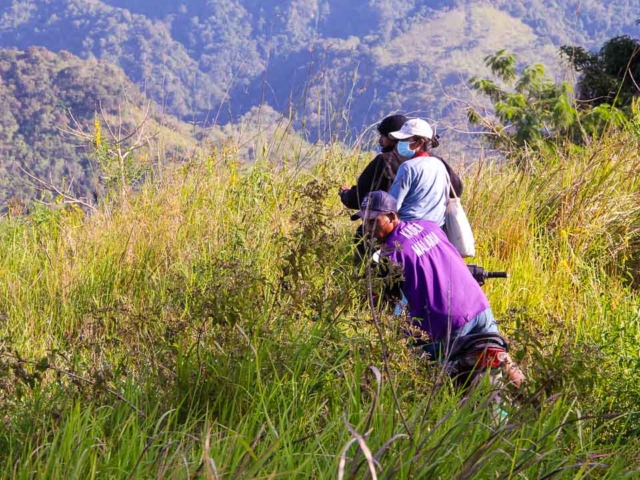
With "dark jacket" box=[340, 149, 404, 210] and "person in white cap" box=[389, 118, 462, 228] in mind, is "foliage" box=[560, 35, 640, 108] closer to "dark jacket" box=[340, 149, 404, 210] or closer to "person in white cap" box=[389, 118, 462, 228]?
"dark jacket" box=[340, 149, 404, 210]

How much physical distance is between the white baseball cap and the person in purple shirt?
1.34 m

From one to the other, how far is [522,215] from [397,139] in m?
1.15

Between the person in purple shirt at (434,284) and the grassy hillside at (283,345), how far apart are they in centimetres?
18

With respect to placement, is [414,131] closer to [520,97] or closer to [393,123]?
[393,123]

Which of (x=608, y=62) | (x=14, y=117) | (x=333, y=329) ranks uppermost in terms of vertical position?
(x=333, y=329)

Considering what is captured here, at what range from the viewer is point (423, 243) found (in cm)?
375

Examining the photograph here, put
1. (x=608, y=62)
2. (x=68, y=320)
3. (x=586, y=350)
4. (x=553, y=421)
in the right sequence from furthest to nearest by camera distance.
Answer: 1. (x=608, y=62)
2. (x=68, y=320)
3. (x=586, y=350)
4. (x=553, y=421)

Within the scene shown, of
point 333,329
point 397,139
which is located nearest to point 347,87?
point 397,139

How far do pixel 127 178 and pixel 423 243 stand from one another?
116 inches

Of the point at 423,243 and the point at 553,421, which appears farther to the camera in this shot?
the point at 423,243

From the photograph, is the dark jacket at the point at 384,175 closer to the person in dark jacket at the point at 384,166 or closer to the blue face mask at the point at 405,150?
the person in dark jacket at the point at 384,166

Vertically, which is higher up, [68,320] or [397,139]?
[397,139]

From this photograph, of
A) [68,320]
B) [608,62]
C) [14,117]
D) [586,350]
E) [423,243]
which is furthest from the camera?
Answer: [14,117]

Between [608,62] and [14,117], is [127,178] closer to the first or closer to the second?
[608,62]
